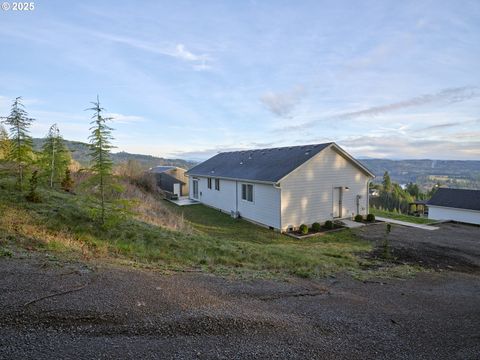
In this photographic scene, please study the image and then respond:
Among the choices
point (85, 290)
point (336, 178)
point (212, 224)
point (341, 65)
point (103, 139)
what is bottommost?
point (212, 224)

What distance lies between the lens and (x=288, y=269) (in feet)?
23.0

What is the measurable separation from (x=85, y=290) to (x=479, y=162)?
329ft

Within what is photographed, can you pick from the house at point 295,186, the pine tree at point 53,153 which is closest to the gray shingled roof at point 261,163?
the house at point 295,186

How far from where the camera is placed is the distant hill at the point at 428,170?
253 feet

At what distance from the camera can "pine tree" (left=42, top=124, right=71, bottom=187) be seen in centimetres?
1404

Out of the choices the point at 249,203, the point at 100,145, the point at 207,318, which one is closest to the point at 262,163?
the point at 249,203

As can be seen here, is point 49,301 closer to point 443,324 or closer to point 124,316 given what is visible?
point 124,316

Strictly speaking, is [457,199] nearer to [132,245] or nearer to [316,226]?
[316,226]

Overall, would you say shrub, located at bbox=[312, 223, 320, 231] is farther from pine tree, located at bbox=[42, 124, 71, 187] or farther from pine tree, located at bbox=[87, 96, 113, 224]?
pine tree, located at bbox=[42, 124, 71, 187]

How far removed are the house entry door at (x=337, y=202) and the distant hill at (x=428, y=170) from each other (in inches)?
2258

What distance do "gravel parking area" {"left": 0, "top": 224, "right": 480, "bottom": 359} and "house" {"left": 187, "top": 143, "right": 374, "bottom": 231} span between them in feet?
29.5

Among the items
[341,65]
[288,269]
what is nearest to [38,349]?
[288,269]

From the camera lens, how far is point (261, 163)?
18094 millimetres

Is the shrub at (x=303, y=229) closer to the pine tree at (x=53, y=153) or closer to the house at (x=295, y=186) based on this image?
the house at (x=295, y=186)
